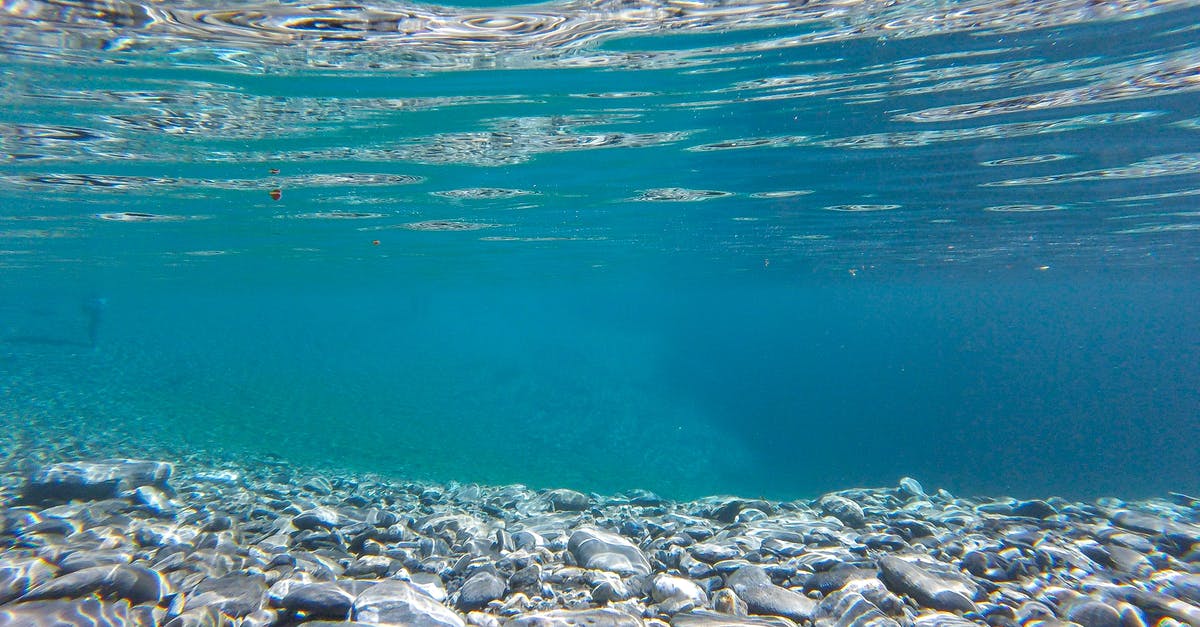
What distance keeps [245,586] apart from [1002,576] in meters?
A: 6.58

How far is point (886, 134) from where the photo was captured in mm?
12383

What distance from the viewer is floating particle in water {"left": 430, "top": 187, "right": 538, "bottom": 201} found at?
17.2m

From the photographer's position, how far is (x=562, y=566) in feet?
18.6

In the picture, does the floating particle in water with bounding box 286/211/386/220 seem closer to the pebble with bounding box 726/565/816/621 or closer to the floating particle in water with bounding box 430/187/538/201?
the floating particle in water with bounding box 430/187/538/201

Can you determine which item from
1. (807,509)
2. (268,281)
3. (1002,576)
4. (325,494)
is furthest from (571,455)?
(268,281)

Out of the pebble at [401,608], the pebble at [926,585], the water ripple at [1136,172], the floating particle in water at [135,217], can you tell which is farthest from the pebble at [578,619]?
the floating particle in water at [135,217]

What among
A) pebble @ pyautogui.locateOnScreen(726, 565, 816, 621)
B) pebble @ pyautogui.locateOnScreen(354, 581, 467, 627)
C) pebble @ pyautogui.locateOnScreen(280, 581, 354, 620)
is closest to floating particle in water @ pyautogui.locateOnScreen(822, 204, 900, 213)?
pebble @ pyautogui.locateOnScreen(726, 565, 816, 621)

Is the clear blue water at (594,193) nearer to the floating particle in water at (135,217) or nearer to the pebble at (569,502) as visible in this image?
the floating particle in water at (135,217)

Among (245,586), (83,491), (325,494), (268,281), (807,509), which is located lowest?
(268,281)

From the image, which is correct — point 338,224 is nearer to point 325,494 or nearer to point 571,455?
point 325,494

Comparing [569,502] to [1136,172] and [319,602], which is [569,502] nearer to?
[319,602]

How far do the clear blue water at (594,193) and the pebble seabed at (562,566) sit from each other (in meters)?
6.25

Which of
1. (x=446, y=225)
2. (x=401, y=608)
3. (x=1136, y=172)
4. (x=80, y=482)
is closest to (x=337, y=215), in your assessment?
(x=446, y=225)

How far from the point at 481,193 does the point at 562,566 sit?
1375 centimetres
